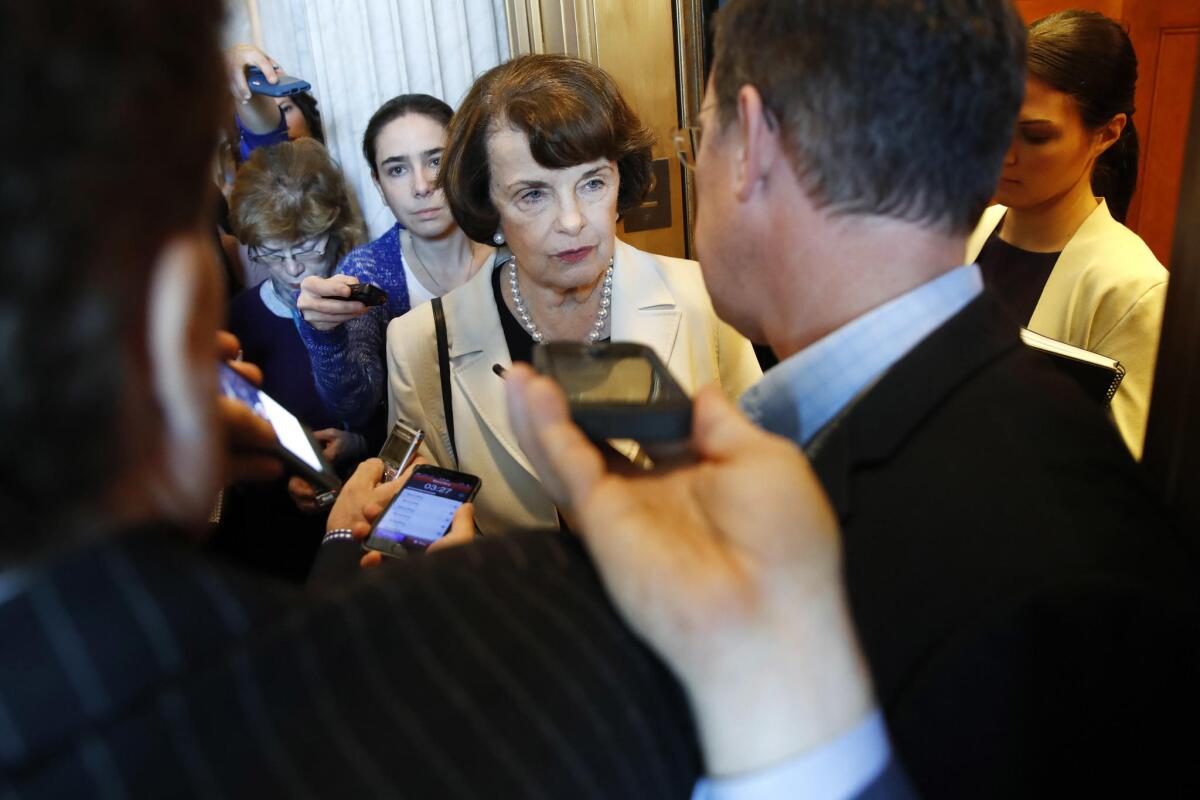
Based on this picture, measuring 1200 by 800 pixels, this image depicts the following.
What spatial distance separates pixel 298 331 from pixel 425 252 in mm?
472

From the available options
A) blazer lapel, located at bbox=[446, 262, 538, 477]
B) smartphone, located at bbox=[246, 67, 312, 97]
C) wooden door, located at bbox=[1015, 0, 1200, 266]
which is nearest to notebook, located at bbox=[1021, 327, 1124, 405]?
blazer lapel, located at bbox=[446, 262, 538, 477]

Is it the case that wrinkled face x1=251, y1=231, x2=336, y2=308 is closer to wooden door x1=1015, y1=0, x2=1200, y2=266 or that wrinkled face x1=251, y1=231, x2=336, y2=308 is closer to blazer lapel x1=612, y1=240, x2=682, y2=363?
blazer lapel x1=612, y1=240, x2=682, y2=363

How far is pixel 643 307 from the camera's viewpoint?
2.09 metres

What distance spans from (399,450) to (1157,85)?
3957 millimetres

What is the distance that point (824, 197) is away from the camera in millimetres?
1063

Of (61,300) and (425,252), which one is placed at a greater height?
(61,300)


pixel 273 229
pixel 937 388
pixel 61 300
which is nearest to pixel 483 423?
pixel 273 229

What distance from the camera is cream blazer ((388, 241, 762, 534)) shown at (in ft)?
6.40

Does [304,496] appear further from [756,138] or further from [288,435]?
[756,138]

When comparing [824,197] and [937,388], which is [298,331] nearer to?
[824,197]

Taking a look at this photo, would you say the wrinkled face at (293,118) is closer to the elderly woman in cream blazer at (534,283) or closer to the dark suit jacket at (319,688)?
the elderly woman in cream blazer at (534,283)

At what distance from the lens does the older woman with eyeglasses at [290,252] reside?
2408mm

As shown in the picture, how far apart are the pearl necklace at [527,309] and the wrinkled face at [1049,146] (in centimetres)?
100

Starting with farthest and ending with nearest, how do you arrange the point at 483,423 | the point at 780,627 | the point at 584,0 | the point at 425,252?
1. the point at 584,0
2. the point at 425,252
3. the point at 483,423
4. the point at 780,627
